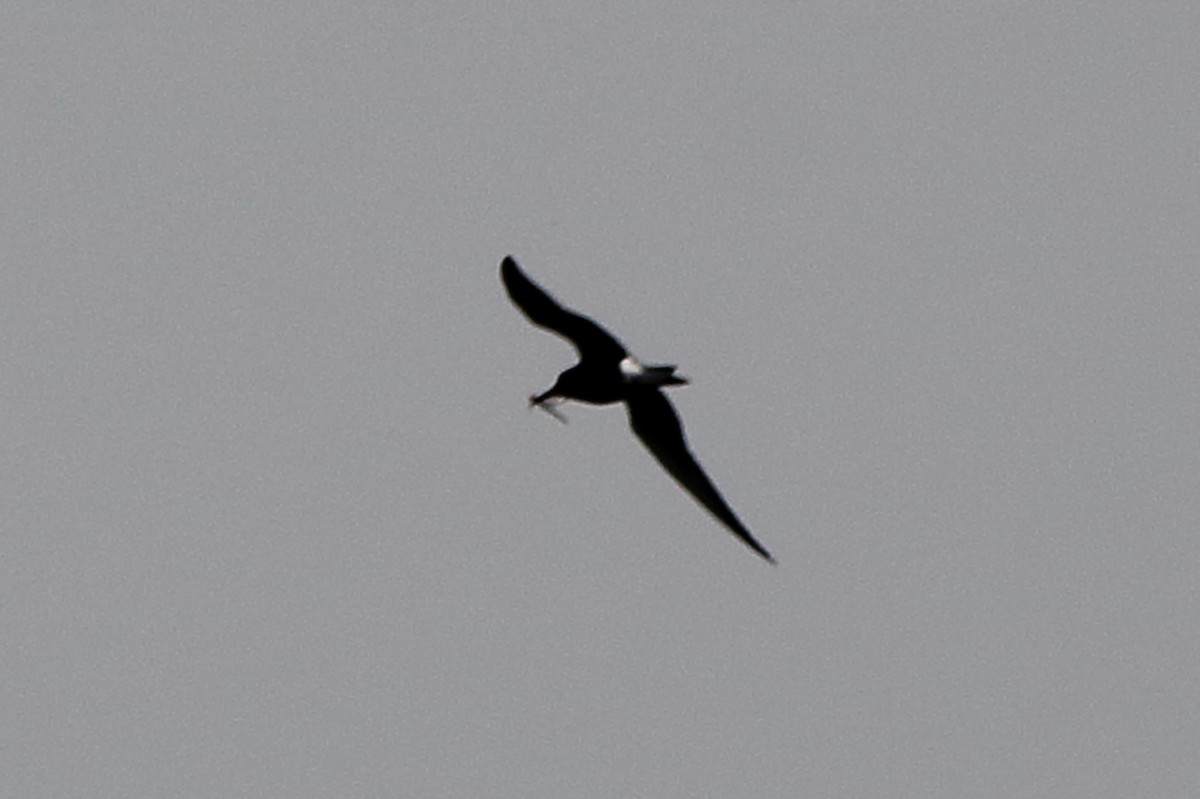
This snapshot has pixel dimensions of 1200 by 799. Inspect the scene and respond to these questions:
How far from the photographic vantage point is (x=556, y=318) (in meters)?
23.8

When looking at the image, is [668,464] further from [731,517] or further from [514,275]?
[514,275]

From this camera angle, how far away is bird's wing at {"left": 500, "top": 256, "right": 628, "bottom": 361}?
2345cm

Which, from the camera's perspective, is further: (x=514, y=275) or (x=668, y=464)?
(x=668, y=464)

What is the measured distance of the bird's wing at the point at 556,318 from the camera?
23.5 m

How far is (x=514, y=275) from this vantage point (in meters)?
23.4

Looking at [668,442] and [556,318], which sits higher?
[556,318]

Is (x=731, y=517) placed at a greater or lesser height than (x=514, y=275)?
lesser

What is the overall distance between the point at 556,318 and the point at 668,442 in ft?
7.04

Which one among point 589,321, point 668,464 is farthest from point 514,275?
point 668,464

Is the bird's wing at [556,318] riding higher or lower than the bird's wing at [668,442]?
higher

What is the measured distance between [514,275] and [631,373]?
1.64 metres

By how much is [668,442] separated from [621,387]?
1.06m

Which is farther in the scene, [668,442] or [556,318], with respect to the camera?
[668,442]

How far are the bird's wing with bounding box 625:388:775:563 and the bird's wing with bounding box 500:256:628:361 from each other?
825 mm
